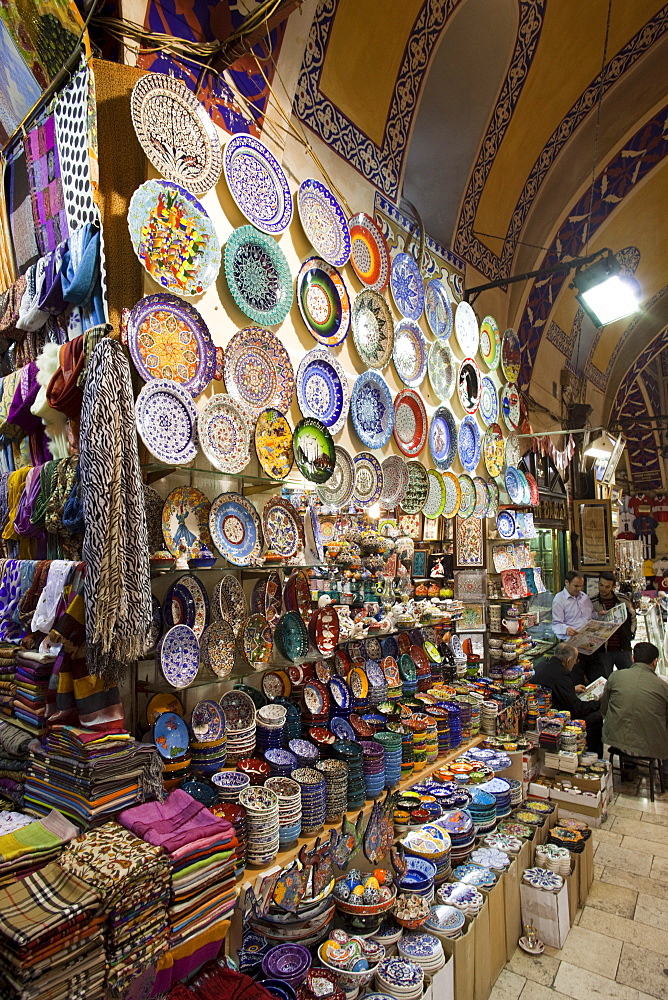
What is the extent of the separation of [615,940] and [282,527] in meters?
2.82

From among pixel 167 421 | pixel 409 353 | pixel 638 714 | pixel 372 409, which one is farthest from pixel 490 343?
pixel 167 421

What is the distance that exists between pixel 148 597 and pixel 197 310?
1287 mm

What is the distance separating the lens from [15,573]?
228 cm

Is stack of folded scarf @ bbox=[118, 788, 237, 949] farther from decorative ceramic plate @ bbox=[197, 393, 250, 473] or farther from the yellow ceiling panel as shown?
the yellow ceiling panel

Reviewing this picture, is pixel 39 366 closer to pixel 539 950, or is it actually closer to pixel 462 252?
pixel 539 950

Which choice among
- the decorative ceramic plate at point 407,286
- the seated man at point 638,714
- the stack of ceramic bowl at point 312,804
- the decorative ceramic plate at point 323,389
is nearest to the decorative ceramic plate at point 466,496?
the decorative ceramic plate at point 407,286

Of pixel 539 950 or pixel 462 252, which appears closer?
pixel 539 950

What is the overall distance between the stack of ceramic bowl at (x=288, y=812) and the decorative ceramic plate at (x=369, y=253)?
2.95 meters

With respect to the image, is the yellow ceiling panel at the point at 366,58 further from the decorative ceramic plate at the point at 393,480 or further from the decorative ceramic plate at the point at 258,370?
the decorative ceramic plate at the point at 393,480

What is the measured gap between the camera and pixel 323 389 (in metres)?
3.33

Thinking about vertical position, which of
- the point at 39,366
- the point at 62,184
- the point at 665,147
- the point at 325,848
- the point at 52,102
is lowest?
the point at 325,848

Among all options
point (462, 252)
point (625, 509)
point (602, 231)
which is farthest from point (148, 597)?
point (625, 509)

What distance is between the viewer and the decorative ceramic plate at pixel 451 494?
14.8ft

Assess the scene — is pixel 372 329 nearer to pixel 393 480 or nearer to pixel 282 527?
pixel 393 480
